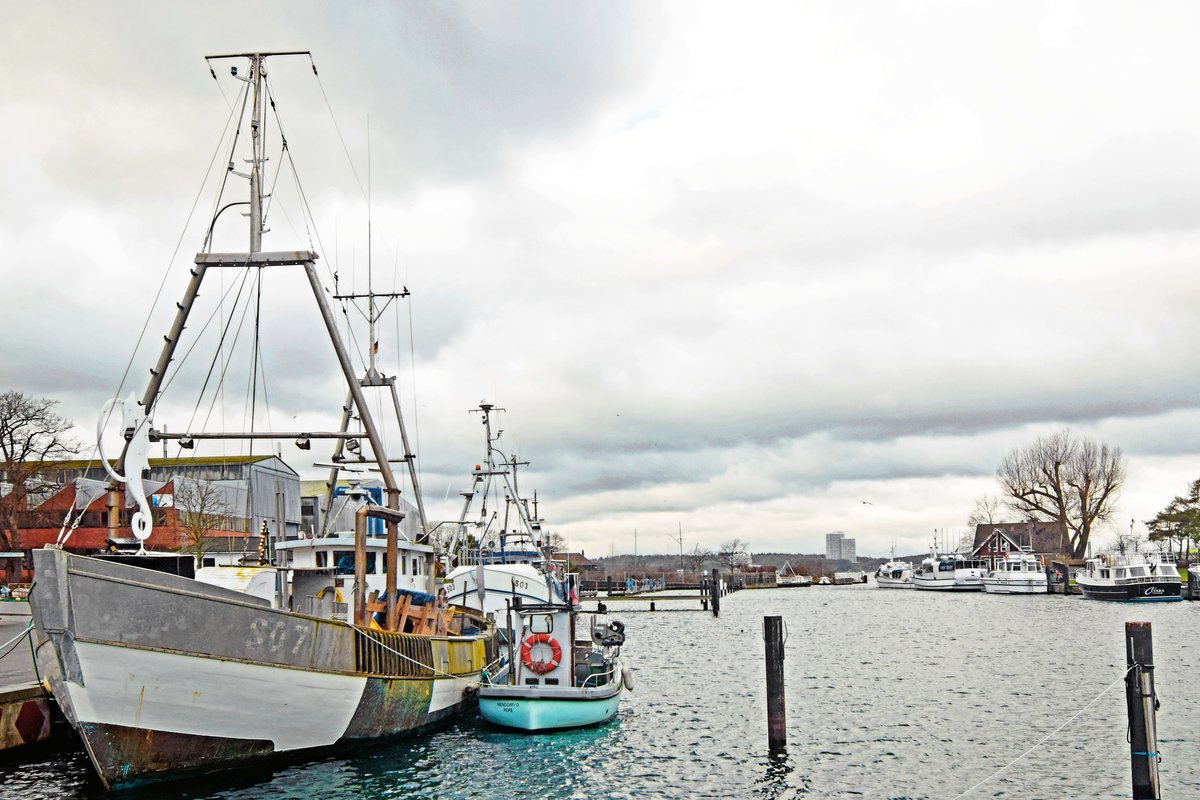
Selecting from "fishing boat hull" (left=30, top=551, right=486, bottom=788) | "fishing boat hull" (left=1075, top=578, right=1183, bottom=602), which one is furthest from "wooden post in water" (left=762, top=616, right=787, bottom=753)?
"fishing boat hull" (left=1075, top=578, right=1183, bottom=602)

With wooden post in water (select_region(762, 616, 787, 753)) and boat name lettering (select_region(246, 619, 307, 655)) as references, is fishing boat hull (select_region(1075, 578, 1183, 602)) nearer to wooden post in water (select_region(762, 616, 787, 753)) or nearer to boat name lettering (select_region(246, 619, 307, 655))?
wooden post in water (select_region(762, 616, 787, 753))

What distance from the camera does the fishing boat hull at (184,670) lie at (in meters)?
17.6

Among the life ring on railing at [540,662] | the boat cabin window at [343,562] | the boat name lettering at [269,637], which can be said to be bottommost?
the life ring on railing at [540,662]

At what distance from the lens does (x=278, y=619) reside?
20.6 metres

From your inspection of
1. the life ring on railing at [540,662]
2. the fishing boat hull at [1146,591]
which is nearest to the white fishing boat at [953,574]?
the fishing boat hull at [1146,591]

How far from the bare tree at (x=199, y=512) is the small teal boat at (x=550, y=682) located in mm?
44091

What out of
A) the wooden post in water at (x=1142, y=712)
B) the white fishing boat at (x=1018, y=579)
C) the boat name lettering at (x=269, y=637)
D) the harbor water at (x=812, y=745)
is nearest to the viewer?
the wooden post in water at (x=1142, y=712)

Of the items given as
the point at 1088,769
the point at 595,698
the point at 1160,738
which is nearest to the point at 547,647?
the point at 595,698

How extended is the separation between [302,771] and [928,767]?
1435 cm

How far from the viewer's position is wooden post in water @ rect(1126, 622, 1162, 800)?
16734 millimetres

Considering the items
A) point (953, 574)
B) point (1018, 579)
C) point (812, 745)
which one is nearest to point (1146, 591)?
point (1018, 579)

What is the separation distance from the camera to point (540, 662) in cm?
2834

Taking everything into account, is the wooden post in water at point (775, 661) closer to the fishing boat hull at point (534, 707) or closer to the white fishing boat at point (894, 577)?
the fishing boat hull at point (534, 707)

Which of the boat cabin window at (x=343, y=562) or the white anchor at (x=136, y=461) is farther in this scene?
the boat cabin window at (x=343, y=562)
